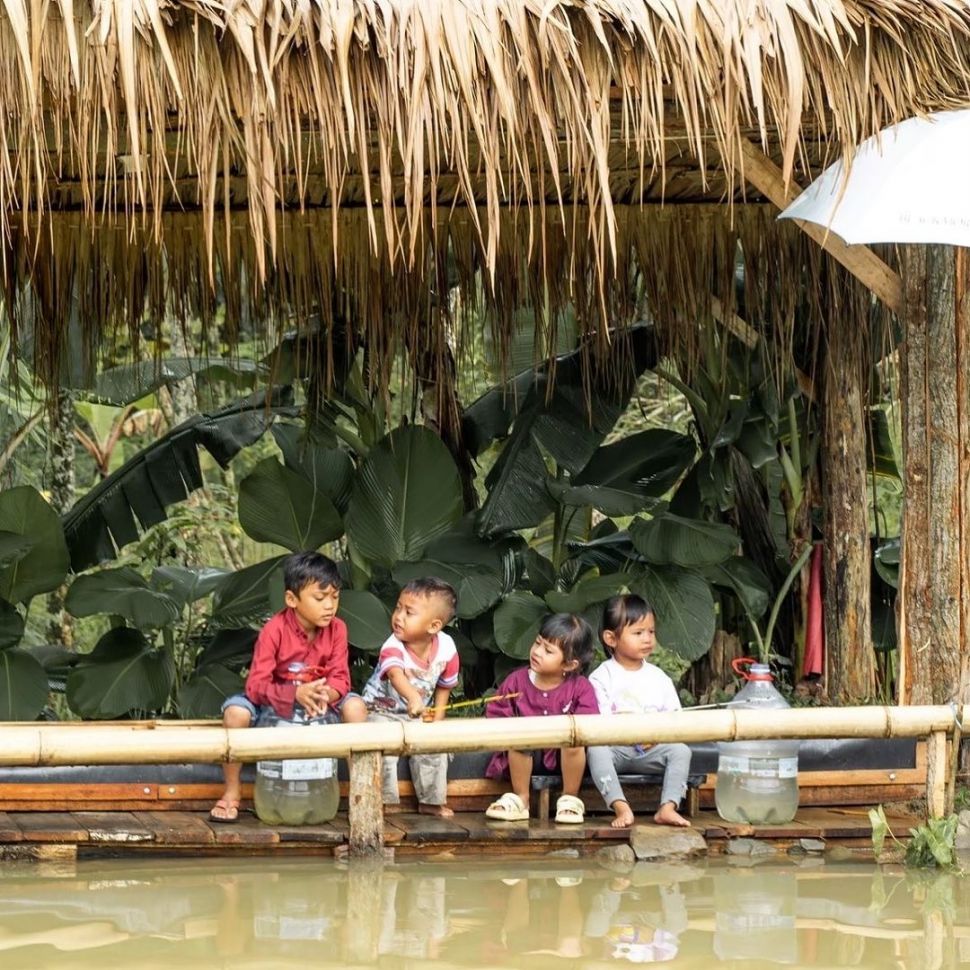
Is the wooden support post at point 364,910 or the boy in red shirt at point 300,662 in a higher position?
the boy in red shirt at point 300,662

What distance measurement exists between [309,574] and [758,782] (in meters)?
1.64

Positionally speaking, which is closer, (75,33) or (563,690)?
(75,33)

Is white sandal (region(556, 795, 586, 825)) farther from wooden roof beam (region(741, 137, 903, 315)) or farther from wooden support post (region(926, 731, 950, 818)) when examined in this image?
wooden roof beam (region(741, 137, 903, 315))

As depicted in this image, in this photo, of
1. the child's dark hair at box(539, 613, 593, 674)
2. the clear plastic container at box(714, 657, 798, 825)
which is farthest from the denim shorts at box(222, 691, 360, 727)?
the clear plastic container at box(714, 657, 798, 825)

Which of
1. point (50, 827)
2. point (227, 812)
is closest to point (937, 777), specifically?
point (227, 812)

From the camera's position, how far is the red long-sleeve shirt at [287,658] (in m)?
5.14

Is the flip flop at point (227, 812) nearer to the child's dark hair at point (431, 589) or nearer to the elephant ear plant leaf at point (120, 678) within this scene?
the child's dark hair at point (431, 589)

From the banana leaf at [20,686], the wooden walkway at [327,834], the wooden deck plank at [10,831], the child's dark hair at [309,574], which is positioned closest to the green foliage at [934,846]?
the wooden walkway at [327,834]

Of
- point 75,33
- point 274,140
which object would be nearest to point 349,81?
point 274,140

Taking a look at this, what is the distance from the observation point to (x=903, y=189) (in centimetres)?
468

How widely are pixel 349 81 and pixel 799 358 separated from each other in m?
3.35

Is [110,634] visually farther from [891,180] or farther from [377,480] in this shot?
[891,180]

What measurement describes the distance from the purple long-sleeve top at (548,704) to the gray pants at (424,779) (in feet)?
0.63

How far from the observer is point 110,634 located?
6.49 meters
